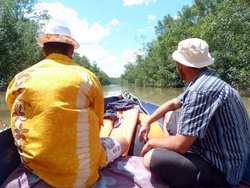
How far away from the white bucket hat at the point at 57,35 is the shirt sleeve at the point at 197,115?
2.96 ft

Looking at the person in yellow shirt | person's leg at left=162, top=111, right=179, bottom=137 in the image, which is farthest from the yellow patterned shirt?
person's leg at left=162, top=111, right=179, bottom=137

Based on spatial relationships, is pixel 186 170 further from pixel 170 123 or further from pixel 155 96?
pixel 155 96

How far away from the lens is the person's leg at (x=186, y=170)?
1.25 metres

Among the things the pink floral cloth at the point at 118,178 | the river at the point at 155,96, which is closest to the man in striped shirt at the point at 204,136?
the pink floral cloth at the point at 118,178

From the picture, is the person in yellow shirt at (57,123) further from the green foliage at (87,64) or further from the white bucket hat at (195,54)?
the green foliage at (87,64)

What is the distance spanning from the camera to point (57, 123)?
1082 mm

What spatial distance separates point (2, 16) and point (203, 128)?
10.9 meters

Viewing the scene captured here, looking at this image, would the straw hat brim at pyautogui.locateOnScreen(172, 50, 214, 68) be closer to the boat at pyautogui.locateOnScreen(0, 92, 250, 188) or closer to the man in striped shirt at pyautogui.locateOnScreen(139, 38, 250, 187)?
the man in striped shirt at pyautogui.locateOnScreen(139, 38, 250, 187)

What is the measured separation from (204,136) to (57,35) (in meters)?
1.17

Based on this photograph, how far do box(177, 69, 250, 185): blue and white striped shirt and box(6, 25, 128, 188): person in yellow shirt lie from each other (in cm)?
58

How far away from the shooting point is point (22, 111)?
3.75 feet

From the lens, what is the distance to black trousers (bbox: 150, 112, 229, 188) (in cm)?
125

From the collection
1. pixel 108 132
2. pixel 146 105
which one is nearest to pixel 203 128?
pixel 108 132

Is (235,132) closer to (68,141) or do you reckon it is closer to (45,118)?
(68,141)
